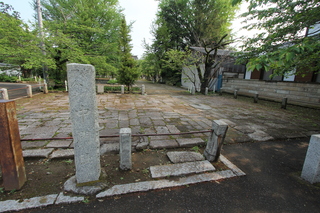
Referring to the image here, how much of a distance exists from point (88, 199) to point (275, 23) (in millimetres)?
7578

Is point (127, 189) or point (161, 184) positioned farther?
point (161, 184)

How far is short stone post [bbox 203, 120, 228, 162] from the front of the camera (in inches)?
111

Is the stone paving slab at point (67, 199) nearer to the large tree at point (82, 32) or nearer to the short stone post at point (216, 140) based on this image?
the short stone post at point (216, 140)

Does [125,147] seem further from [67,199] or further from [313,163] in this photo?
[313,163]

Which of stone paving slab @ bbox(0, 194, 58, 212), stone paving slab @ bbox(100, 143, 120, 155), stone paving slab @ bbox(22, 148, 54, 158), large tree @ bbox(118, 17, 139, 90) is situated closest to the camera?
stone paving slab @ bbox(0, 194, 58, 212)

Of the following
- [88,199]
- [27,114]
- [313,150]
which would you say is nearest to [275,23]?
[313,150]

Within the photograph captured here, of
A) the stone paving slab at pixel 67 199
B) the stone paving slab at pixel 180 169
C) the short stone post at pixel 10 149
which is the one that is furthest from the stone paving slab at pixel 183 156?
the short stone post at pixel 10 149

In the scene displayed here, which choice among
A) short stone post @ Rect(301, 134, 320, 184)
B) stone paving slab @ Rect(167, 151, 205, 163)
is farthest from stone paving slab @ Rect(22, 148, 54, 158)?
short stone post @ Rect(301, 134, 320, 184)

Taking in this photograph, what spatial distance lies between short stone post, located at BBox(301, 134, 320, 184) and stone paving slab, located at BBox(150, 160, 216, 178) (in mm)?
1587

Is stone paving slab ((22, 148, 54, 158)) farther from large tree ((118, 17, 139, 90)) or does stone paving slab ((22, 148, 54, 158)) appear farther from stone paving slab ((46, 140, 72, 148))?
large tree ((118, 17, 139, 90))

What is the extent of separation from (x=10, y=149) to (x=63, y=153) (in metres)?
1.07

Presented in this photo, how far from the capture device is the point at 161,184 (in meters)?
2.27

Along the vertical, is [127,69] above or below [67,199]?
above

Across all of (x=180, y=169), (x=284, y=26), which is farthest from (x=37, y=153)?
(x=284, y=26)
